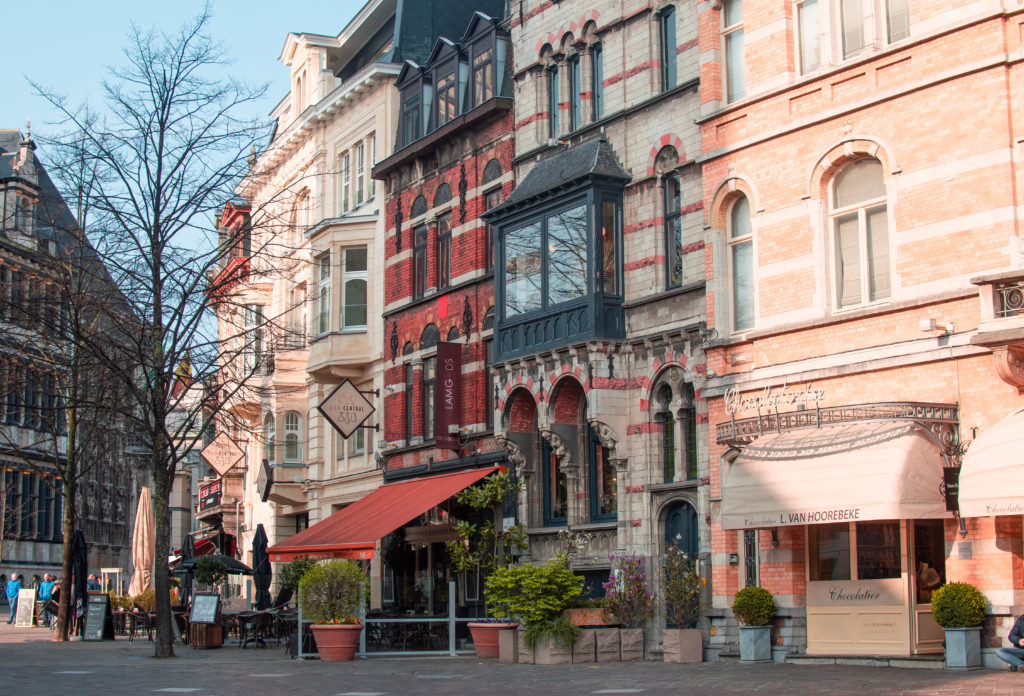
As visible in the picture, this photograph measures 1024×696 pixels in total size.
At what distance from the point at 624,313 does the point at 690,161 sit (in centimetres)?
323

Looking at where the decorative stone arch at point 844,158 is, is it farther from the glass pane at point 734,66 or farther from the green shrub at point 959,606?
the green shrub at point 959,606

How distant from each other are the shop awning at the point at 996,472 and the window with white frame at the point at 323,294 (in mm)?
23064

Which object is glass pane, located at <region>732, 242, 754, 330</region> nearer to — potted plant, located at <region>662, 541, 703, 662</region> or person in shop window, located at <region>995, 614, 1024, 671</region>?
potted plant, located at <region>662, 541, 703, 662</region>

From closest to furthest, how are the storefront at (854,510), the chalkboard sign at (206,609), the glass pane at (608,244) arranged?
1. the storefront at (854,510)
2. the glass pane at (608,244)
3. the chalkboard sign at (206,609)

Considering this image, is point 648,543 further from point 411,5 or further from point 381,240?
point 411,5

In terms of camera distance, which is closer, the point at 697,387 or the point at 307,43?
the point at 697,387

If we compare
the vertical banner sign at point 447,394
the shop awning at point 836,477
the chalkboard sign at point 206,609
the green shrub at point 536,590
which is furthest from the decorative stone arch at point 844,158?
the chalkboard sign at point 206,609

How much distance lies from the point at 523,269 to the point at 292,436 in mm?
17111

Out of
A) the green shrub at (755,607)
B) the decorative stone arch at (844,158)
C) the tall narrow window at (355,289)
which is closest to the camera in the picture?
the decorative stone arch at (844,158)

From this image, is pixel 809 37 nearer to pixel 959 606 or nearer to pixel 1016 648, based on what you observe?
pixel 959 606

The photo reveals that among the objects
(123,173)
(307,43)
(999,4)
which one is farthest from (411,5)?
(999,4)

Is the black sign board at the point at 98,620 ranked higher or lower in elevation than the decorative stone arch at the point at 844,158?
lower

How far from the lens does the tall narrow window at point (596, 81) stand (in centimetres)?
2630

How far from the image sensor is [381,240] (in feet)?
117
